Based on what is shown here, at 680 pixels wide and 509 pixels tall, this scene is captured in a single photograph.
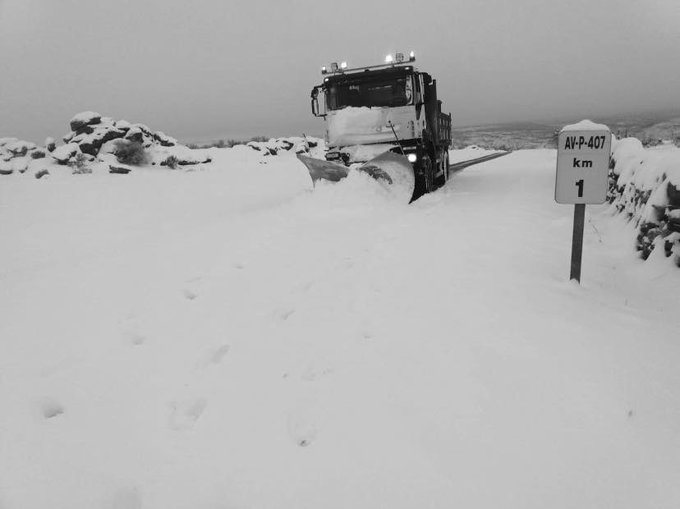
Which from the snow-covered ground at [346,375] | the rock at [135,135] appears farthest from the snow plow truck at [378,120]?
the rock at [135,135]

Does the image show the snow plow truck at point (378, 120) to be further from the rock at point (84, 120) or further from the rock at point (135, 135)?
the rock at point (84, 120)

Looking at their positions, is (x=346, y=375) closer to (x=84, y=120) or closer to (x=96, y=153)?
(x=96, y=153)

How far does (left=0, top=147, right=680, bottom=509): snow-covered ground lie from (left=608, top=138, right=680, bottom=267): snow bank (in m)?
0.19

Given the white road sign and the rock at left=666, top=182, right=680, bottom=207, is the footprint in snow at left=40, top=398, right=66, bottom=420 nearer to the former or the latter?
the white road sign

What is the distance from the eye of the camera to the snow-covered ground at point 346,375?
2004 mm

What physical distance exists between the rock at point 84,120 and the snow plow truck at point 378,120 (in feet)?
35.0

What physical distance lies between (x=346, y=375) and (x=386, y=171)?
20.6 feet

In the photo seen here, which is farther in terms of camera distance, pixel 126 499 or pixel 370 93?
pixel 370 93

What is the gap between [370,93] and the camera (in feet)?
31.0

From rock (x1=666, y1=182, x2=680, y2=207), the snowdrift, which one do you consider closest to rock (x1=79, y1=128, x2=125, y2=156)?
the snowdrift

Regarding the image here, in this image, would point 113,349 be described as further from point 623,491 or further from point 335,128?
point 335,128

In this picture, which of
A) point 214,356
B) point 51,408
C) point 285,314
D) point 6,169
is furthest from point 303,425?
point 6,169

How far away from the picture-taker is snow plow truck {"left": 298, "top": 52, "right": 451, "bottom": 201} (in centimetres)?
877

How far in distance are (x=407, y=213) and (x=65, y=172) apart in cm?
1075
